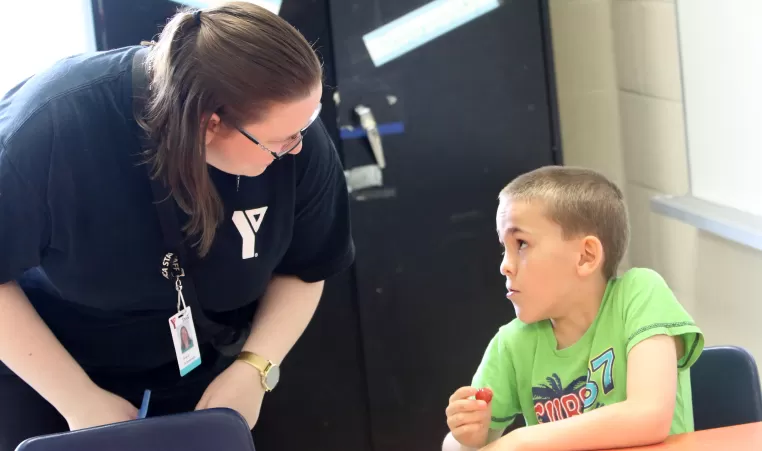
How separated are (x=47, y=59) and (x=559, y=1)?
148 cm

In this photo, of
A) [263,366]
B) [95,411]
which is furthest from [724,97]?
[95,411]

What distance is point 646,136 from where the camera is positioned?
2.38m

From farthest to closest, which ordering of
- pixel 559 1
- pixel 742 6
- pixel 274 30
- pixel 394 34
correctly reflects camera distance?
pixel 559 1 < pixel 394 34 < pixel 742 6 < pixel 274 30

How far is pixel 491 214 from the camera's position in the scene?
2.31 metres

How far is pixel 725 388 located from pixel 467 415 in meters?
0.43

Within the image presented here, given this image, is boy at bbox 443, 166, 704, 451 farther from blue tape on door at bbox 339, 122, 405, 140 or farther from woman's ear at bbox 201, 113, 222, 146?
blue tape on door at bbox 339, 122, 405, 140

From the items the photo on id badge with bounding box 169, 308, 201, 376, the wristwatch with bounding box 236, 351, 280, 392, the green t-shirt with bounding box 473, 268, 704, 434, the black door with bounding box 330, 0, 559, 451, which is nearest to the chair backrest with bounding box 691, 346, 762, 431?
the green t-shirt with bounding box 473, 268, 704, 434

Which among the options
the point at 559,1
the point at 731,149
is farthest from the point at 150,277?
the point at 559,1

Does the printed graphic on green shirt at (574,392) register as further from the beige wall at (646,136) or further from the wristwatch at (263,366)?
the beige wall at (646,136)

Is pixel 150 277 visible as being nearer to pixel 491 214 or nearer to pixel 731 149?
pixel 491 214

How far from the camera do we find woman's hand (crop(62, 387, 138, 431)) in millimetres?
1364

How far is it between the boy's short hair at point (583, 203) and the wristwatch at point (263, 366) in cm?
51

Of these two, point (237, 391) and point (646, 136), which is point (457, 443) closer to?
point (237, 391)

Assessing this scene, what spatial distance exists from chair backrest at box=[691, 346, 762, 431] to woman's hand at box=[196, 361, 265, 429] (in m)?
0.73
